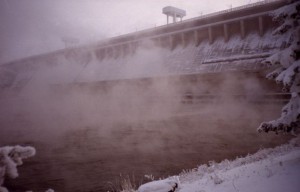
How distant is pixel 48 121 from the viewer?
19.1 metres

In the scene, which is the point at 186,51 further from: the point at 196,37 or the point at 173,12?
the point at 173,12

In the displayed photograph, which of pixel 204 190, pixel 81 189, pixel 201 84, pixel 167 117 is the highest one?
pixel 201 84

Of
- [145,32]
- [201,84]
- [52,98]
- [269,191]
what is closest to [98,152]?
[201,84]

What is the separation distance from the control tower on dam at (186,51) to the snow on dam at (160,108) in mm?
64

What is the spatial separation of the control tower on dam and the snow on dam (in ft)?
0.21

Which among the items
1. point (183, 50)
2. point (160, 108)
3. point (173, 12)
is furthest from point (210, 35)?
point (173, 12)

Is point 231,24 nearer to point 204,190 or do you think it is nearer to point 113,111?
point 113,111

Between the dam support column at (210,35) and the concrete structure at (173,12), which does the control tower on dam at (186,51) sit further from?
the concrete structure at (173,12)

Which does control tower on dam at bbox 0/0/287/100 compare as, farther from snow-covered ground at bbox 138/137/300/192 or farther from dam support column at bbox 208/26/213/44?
snow-covered ground at bbox 138/137/300/192

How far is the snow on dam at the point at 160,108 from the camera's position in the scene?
31.1ft

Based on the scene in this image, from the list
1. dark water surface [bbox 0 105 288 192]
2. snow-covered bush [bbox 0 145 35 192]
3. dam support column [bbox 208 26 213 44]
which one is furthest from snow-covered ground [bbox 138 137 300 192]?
dam support column [bbox 208 26 213 44]

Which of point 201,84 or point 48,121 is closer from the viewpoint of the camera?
point 201,84

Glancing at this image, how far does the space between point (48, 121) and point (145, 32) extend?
9685mm

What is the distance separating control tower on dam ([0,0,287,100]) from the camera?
1341 cm
